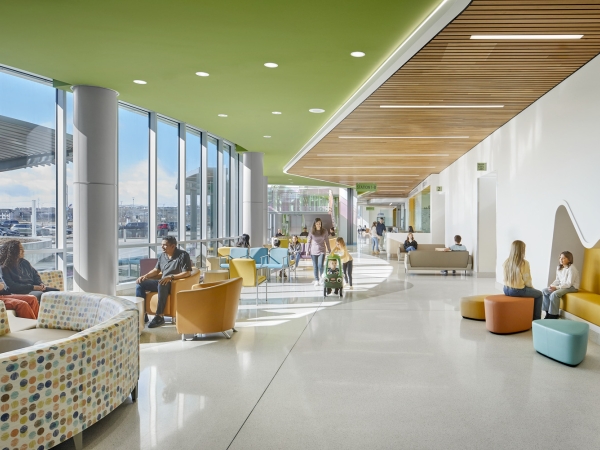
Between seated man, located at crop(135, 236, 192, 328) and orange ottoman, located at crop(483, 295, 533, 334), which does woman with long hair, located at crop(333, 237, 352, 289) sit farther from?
orange ottoman, located at crop(483, 295, 533, 334)

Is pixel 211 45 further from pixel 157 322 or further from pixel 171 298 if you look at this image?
pixel 157 322

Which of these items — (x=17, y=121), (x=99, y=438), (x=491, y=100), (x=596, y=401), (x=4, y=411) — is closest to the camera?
(x=4, y=411)

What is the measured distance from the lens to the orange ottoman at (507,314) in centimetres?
682

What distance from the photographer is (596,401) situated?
14.2 ft

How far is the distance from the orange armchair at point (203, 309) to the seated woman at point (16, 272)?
1.94 m

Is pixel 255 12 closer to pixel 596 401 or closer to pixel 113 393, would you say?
pixel 113 393

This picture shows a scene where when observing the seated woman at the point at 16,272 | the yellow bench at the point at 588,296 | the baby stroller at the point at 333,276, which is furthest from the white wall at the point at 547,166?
the seated woman at the point at 16,272

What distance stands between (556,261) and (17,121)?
342 inches

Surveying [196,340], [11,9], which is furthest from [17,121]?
[196,340]

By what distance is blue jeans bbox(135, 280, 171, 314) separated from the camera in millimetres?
7461

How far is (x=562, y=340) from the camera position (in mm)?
5367

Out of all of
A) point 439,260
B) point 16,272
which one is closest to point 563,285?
point 439,260

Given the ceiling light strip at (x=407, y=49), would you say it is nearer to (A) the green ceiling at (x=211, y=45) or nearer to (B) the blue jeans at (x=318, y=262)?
(A) the green ceiling at (x=211, y=45)

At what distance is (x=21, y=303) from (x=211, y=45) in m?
3.89
